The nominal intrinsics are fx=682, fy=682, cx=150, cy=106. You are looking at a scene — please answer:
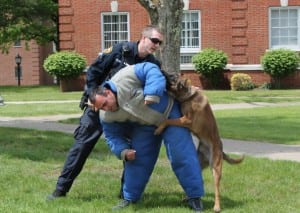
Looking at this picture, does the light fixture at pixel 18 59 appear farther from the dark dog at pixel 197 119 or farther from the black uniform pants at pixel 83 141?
the dark dog at pixel 197 119

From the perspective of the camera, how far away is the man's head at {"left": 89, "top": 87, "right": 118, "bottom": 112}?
6266mm

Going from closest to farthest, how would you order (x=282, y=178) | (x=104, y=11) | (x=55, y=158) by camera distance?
(x=282, y=178) → (x=55, y=158) → (x=104, y=11)

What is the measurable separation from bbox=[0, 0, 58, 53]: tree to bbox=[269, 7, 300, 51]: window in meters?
13.1

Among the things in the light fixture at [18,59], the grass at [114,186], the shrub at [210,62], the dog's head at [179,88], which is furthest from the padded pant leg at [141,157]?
the light fixture at [18,59]

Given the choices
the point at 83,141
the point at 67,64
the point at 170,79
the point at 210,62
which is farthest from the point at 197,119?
the point at 67,64

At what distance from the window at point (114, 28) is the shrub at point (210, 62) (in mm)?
3291

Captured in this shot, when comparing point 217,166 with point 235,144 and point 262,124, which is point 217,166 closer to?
point 235,144

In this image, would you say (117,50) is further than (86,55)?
No

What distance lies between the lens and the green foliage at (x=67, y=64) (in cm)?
2741

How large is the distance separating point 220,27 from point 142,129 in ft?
69.5

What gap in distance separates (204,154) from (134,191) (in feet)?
2.56

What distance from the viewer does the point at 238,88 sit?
26.1m

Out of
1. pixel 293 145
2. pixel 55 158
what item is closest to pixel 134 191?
pixel 55 158

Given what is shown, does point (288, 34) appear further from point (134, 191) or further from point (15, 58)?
point (15, 58)
